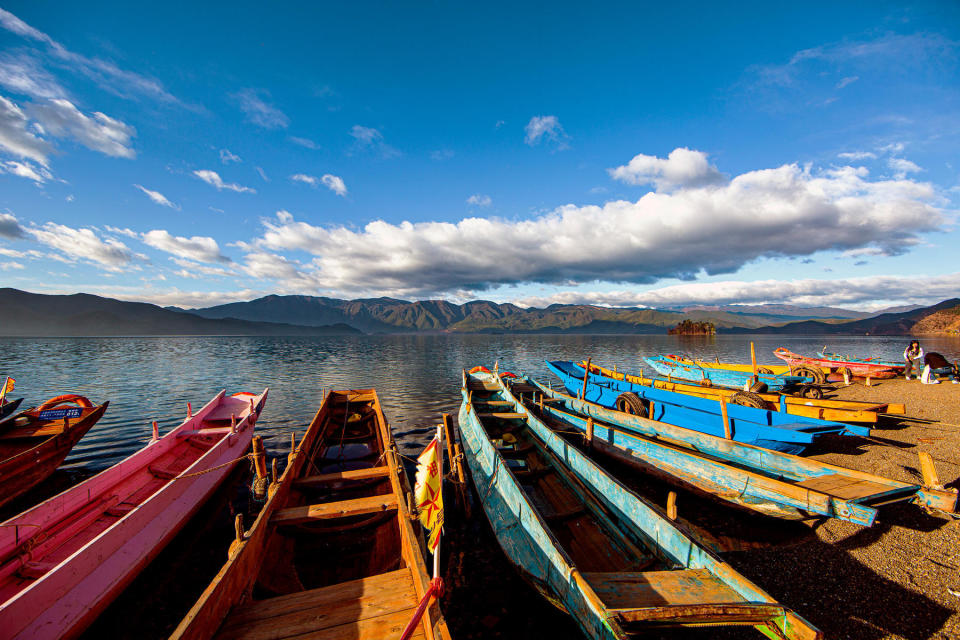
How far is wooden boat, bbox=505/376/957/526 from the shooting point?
7.35 m

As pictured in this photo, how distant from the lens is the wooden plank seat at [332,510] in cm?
664

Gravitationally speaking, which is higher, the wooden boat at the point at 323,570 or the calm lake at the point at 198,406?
the wooden boat at the point at 323,570

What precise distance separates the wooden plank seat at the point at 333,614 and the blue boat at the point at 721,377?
20.6 m

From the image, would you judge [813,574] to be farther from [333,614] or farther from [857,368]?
[857,368]

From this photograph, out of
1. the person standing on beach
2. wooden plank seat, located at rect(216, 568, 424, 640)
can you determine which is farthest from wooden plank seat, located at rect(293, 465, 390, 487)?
the person standing on beach

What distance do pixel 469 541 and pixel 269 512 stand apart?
16.7ft

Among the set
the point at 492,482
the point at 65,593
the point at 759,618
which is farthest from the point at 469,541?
the point at 65,593

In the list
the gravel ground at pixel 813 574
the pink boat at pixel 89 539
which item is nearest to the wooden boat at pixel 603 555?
the gravel ground at pixel 813 574

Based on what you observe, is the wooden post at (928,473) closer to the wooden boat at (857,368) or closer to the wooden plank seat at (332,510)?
the wooden plank seat at (332,510)

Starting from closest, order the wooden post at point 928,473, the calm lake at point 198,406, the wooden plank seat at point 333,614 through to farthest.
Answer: the wooden plank seat at point 333,614
the calm lake at point 198,406
the wooden post at point 928,473

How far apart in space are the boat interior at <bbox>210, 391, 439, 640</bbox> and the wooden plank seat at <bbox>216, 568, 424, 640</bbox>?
0.04ft

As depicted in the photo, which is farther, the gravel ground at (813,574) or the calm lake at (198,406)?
the calm lake at (198,406)

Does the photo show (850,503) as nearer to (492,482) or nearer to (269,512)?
(492,482)

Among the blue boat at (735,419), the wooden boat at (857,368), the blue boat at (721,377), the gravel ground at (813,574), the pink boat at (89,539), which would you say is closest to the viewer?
the pink boat at (89,539)
